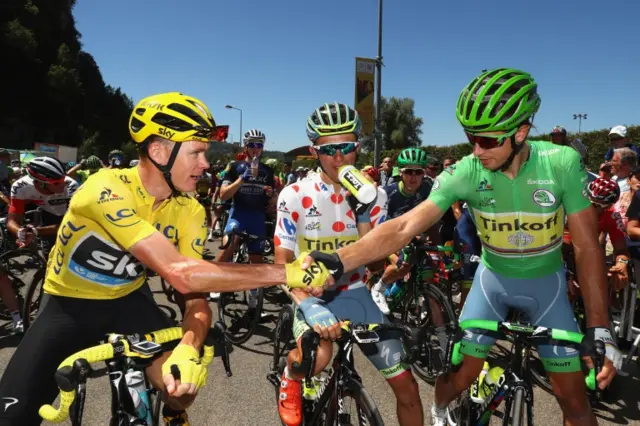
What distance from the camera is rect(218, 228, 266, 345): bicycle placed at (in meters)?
5.64

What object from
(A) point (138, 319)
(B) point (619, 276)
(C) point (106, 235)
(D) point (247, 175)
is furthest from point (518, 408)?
(D) point (247, 175)

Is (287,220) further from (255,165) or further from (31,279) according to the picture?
(31,279)

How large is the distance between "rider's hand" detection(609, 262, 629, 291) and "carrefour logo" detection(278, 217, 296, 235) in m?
3.77

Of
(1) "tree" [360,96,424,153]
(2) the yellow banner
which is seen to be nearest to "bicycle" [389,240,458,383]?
(2) the yellow banner

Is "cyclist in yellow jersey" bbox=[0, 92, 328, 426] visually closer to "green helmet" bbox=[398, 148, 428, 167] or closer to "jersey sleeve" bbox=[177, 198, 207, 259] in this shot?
"jersey sleeve" bbox=[177, 198, 207, 259]

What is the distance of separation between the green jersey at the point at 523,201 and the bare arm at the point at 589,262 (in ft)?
0.34

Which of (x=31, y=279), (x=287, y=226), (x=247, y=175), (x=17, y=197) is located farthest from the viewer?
(x=247, y=175)

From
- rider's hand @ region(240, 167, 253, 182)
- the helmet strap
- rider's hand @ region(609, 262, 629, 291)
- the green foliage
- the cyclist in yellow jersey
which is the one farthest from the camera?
the green foliage

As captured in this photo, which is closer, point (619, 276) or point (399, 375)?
point (399, 375)

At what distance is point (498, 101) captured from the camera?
2553mm

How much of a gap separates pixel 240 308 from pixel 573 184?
5.45 meters

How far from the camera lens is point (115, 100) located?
216 feet

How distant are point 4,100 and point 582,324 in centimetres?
6146

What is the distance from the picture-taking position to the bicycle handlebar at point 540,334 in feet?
7.02
